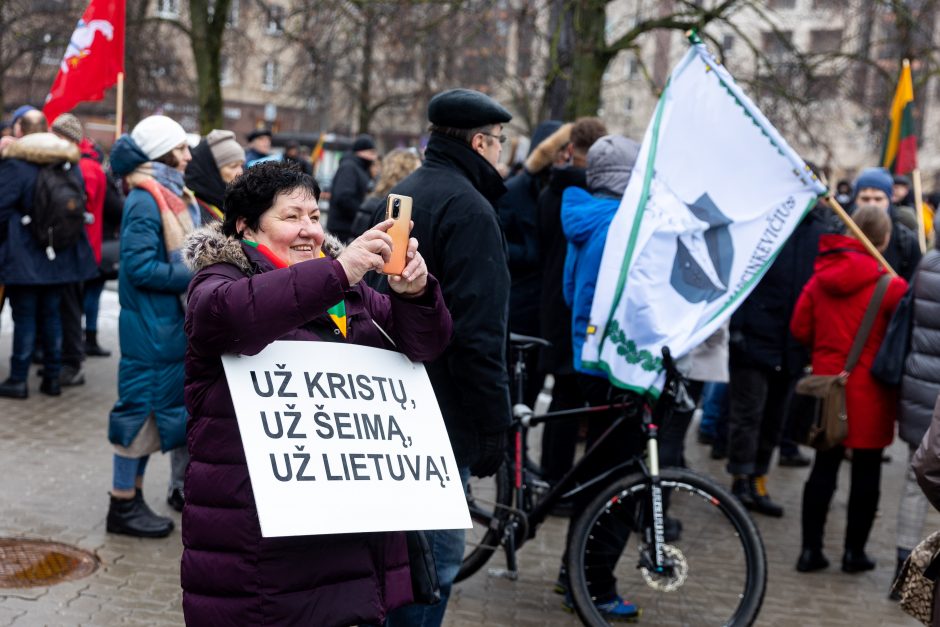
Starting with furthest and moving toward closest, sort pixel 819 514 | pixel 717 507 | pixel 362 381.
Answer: pixel 819 514 < pixel 717 507 < pixel 362 381

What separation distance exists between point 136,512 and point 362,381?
3192 mm

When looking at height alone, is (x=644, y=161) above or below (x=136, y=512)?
above

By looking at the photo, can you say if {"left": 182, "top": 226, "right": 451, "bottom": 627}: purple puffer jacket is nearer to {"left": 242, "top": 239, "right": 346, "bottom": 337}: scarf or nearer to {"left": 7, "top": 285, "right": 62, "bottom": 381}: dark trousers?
{"left": 242, "top": 239, "right": 346, "bottom": 337}: scarf

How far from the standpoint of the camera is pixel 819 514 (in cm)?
625

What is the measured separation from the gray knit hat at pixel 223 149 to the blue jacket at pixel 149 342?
1.43ft

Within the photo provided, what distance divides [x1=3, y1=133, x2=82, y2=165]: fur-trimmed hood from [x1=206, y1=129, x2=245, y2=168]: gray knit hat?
2798 millimetres

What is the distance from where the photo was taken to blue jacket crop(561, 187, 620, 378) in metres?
5.58

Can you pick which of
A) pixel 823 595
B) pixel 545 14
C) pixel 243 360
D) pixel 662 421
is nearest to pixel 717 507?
pixel 662 421

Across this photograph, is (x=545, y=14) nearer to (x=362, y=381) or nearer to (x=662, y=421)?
(x=662, y=421)

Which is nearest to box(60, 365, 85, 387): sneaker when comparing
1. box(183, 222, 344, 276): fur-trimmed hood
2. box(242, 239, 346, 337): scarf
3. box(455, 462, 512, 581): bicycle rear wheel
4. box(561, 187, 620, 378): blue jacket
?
box(455, 462, 512, 581): bicycle rear wheel

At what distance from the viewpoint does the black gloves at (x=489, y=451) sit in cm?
404

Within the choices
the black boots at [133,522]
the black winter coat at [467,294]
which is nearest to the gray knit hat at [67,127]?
the black boots at [133,522]

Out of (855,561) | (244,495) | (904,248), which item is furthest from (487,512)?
(904,248)

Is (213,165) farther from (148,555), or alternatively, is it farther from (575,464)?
(575,464)
